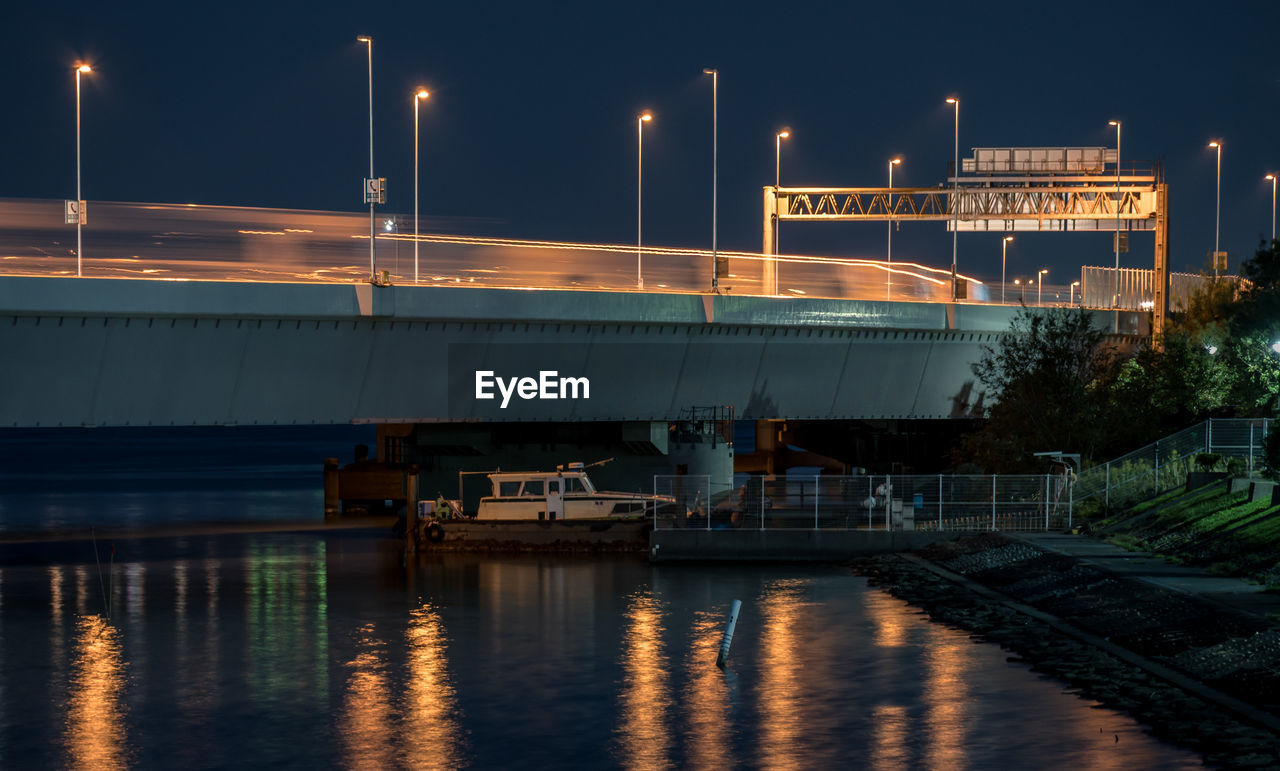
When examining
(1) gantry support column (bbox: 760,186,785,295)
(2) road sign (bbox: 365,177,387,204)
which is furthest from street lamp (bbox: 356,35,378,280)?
(1) gantry support column (bbox: 760,186,785,295)

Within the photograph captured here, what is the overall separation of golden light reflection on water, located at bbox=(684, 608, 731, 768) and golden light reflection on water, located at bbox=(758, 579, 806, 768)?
64 centimetres

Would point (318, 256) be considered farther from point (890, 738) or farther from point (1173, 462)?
point (890, 738)

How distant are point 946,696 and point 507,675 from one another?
840cm

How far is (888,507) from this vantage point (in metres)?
47.7

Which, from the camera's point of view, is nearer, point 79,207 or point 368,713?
point 368,713

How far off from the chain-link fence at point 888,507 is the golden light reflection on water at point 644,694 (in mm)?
10922

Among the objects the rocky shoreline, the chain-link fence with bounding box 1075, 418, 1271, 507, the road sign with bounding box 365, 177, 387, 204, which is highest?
the road sign with bounding box 365, 177, 387, 204

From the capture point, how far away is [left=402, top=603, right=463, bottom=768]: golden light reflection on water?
21.8m

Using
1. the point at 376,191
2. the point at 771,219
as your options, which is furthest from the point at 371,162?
the point at 771,219

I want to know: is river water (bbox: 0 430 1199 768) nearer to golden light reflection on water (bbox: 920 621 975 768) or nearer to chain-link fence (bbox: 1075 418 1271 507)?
golden light reflection on water (bbox: 920 621 975 768)

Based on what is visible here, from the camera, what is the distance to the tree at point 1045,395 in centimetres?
5522

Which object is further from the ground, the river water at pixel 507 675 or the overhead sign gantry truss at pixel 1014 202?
the overhead sign gantry truss at pixel 1014 202

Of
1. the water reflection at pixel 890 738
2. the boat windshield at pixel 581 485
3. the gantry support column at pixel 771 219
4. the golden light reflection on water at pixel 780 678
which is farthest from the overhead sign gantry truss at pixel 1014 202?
the water reflection at pixel 890 738

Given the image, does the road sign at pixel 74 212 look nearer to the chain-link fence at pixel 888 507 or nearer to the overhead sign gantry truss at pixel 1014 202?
the chain-link fence at pixel 888 507
